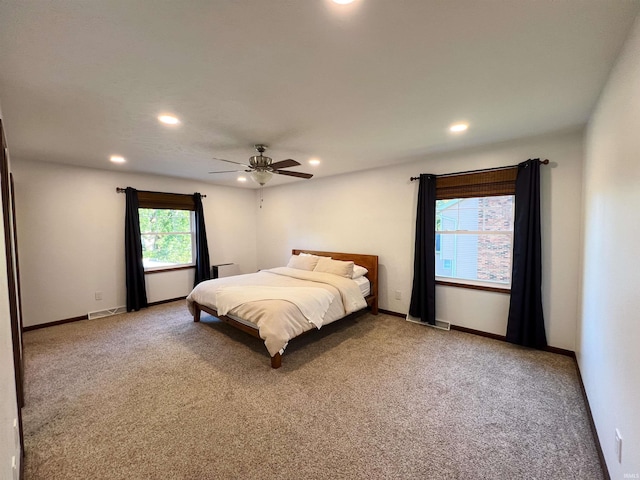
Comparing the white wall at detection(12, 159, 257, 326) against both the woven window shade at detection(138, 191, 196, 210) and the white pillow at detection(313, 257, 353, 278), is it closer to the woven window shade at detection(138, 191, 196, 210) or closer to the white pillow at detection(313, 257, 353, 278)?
the woven window shade at detection(138, 191, 196, 210)

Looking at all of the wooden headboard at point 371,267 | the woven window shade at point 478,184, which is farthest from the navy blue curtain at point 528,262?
the wooden headboard at point 371,267

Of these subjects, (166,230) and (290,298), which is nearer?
(290,298)

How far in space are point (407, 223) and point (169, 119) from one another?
3.28 metres

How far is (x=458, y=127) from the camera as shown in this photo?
2641 millimetres

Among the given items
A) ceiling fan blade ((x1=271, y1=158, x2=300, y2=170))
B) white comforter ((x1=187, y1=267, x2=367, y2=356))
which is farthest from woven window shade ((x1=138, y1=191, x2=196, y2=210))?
ceiling fan blade ((x1=271, y1=158, x2=300, y2=170))

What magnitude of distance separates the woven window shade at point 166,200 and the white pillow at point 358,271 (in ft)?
11.3

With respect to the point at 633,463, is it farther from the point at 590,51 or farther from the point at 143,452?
the point at 143,452

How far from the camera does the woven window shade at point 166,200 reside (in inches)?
183

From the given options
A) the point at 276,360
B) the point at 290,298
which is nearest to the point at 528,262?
the point at 290,298

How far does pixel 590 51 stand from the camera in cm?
149

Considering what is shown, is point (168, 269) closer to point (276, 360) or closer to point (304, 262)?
point (304, 262)

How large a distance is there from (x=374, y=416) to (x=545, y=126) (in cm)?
312

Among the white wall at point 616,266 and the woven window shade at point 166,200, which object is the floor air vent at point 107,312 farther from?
the white wall at point 616,266

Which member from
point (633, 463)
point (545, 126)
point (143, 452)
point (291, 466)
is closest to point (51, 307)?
point (143, 452)
